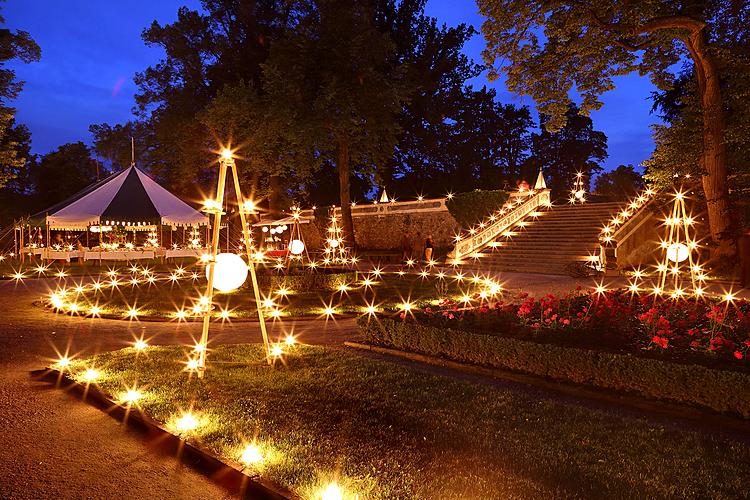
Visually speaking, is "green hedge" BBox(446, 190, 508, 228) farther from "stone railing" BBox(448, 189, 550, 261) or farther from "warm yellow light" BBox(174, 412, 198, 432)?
"warm yellow light" BBox(174, 412, 198, 432)

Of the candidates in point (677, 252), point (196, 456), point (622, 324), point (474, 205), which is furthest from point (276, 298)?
point (474, 205)

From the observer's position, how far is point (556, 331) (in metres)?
7.04

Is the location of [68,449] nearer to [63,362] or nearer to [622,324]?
[63,362]

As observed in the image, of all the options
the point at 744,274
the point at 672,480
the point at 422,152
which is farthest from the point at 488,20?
the point at 422,152

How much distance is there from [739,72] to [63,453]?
2039cm

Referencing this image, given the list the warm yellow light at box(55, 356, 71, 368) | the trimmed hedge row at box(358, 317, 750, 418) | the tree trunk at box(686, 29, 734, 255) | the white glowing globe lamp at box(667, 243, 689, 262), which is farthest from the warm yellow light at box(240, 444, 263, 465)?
the tree trunk at box(686, 29, 734, 255)

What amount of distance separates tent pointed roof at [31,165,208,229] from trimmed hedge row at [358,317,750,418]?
19.9m

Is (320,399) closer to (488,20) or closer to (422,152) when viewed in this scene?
(488,20)

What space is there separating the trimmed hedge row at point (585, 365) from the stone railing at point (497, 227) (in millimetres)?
15603

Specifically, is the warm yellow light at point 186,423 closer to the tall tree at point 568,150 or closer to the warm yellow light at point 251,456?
the warm yellow light at point 251,456

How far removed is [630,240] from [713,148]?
4489mm

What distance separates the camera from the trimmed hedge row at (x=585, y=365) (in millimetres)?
5004

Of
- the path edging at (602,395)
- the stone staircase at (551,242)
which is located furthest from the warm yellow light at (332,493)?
the stone staircase at (551,242)

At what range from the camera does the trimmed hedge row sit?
16.4ft
